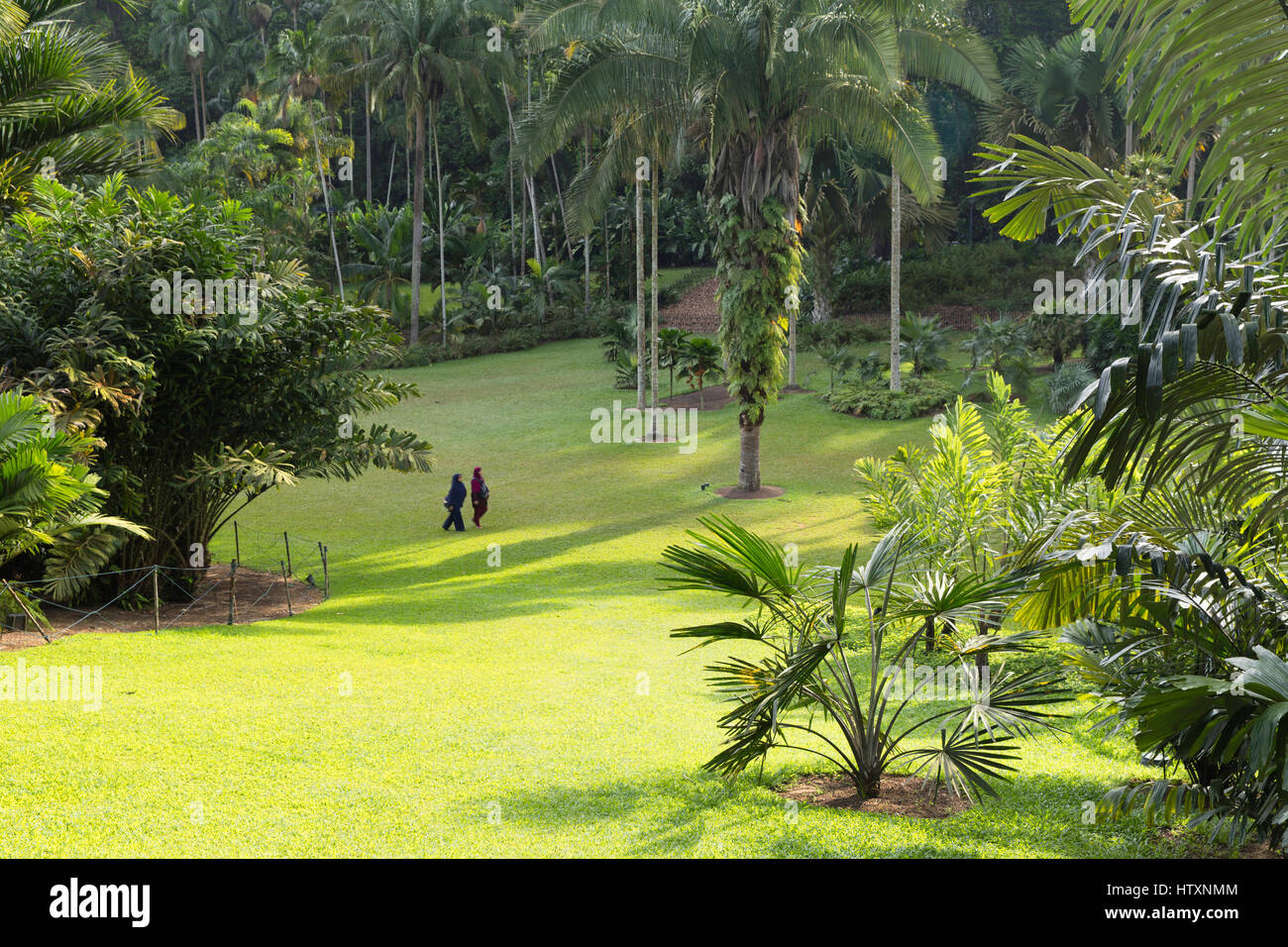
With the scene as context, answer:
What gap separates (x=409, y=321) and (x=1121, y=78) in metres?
38.9

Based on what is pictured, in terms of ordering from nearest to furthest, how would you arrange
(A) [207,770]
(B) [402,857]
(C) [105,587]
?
(B) [402,857] < (A) [207,770] < (C) [105,587]

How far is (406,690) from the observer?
1012 cm

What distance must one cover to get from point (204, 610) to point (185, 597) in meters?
0.76

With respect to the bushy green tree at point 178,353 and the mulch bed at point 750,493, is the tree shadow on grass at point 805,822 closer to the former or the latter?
the bushy green tree at point 178,353

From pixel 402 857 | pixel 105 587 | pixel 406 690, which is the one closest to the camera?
pixel 402 857

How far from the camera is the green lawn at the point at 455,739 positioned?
6371 millimetres

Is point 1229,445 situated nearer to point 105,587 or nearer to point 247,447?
point 247,447

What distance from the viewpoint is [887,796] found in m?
7.48

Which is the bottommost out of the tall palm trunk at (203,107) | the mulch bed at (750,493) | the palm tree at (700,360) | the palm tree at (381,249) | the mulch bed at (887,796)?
the mulch bed at (887,796)

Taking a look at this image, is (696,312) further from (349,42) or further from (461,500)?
(461,500)

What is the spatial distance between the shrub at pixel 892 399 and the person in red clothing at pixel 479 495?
37.9 ft

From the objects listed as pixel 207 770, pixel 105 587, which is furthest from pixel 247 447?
pixel 207 770

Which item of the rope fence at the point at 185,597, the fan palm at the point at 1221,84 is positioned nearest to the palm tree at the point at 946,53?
the rope fence at the point at 185,597

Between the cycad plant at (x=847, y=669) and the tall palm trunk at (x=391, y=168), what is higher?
the tall palm trunk at (x=391, y=168)
